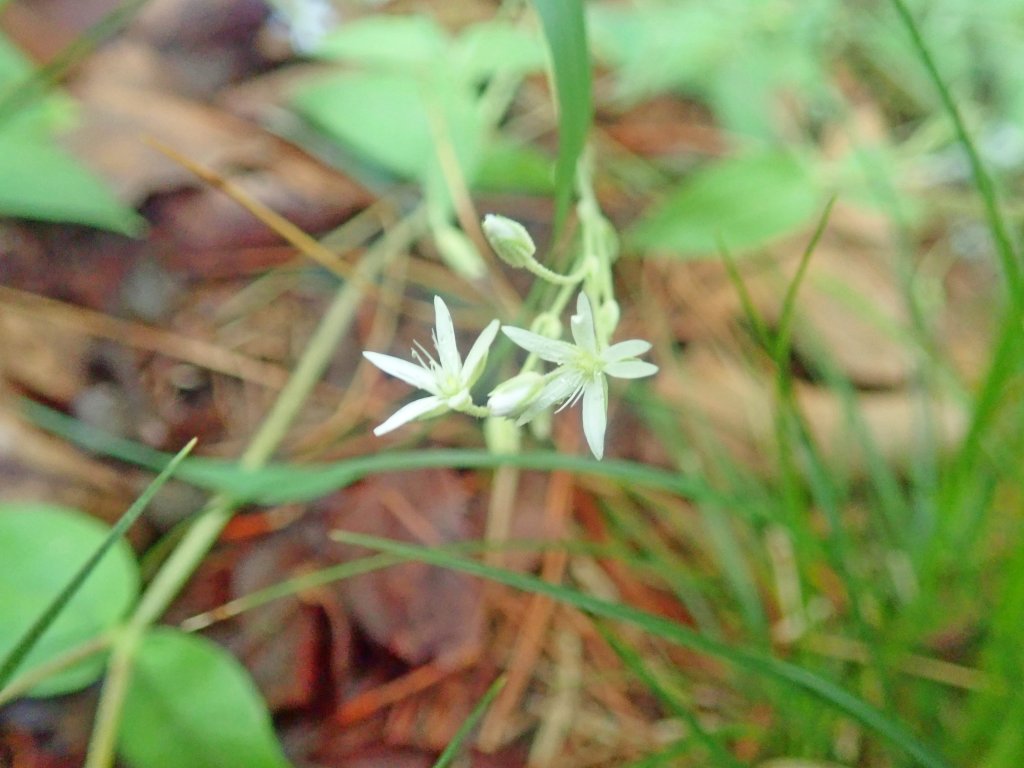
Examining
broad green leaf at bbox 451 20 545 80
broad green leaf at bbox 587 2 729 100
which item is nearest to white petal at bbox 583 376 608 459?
broad green leaf at bbox 451 20 545 80

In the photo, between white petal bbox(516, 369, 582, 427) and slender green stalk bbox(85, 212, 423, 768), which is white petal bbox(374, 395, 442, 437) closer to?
white petal bbox(516, 369, 582, 427)

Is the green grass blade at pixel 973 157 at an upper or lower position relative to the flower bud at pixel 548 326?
upper

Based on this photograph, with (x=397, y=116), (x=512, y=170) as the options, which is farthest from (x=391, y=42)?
(x=512, y=170)

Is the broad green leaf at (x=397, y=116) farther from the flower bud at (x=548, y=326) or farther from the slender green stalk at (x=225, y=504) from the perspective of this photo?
the flower bud at (x=548, y=326)

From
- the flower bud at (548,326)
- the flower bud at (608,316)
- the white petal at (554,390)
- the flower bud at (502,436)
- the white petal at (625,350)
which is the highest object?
the white petal at (625,350)

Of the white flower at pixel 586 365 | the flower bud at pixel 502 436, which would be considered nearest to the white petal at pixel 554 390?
the white flower at pixel 586 365

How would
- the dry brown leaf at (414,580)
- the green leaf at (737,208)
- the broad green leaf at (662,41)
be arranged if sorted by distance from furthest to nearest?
the broad green leaf at (662,41) → the green leaf at (737,208) → the dry brown leaf at (414,580)
